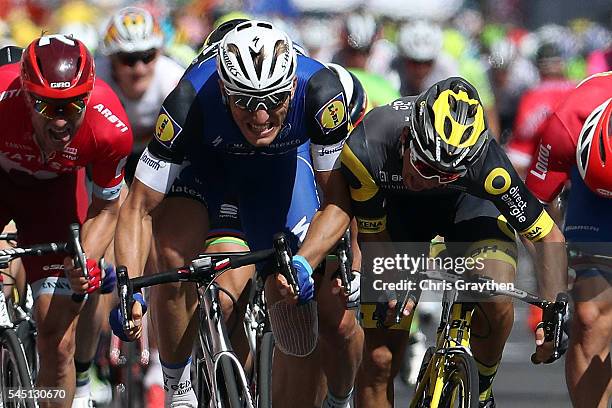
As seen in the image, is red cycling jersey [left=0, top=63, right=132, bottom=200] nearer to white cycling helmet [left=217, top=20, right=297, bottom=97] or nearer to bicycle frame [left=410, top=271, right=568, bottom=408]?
white cycling helmet [left=217, top=20, right=297, bottom=97]

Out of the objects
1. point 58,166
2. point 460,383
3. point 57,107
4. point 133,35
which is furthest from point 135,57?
point 460,383

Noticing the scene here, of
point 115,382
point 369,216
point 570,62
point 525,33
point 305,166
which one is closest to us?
point 369,216

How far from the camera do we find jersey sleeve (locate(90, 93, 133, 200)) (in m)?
7.76

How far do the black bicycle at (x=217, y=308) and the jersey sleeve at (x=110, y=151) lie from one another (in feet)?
3.61

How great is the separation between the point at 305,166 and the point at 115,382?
204cm

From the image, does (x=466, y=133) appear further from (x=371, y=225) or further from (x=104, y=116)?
(x=104, y=116)

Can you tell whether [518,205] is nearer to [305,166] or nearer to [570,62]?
[305,166]

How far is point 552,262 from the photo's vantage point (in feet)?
23.9

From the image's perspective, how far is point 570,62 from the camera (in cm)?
2644

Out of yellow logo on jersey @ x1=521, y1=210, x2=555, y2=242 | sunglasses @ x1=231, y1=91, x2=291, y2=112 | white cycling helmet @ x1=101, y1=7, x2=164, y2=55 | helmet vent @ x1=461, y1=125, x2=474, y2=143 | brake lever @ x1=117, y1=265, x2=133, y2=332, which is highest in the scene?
white cycling helmet @ x1=101, y1=7, x2=164, y2=55

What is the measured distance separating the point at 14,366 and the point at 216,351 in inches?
44.8

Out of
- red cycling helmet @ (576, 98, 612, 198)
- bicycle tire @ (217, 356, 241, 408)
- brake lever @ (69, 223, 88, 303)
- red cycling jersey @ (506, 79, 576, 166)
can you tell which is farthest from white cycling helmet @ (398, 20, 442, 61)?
bicycle tire @ (217, 356, 241, 408)

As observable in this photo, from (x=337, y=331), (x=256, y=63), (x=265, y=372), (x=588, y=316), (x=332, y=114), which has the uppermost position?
(x=256, y=63)

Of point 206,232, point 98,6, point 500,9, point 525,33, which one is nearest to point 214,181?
point 206,232
